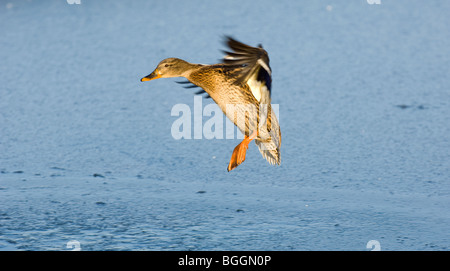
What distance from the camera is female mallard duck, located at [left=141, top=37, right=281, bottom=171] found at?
2.79 metres

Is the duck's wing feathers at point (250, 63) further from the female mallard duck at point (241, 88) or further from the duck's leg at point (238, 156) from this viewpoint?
the duck's leg at point (238, 156)

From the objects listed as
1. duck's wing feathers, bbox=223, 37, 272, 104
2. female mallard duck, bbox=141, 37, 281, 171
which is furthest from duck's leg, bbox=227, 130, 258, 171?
duck's wing feathers, bbox=223, 37, 272, 104

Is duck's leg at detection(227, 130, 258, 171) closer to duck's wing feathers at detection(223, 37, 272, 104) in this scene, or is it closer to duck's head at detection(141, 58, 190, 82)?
duck's wing feathers at detection(223, 37, 272, 104)

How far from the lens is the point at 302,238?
3102mm

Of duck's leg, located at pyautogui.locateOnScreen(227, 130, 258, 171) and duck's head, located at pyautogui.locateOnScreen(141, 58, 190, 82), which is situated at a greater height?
duck's head, located at pyautogui.locateOnScreen(141, 58, 190, 82)

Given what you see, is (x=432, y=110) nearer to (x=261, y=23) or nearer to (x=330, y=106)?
(x=330, y=106)

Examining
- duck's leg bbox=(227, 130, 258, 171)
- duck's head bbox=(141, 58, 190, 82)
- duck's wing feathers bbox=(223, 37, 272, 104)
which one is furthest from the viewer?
duck's head bbox=(141, 58, 190, 82)

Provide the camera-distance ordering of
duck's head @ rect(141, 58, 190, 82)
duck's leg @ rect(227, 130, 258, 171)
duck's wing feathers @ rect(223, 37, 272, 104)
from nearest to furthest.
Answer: duck's wing feathers @ rect(223, 37, 272, 104) → duck's leg @ rect(227, 130, 258, 171) → duck's head @ rect(141, 58, 190, 82)

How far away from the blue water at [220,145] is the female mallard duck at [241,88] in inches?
17.1

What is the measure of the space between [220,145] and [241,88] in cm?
124

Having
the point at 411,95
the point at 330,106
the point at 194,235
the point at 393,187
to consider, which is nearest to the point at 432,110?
the point at 411,95

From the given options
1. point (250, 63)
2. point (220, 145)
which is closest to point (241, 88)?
point (250, 63)

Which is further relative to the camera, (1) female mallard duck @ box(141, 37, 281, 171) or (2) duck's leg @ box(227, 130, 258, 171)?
(2) duck's leg @ box(227, 130, 258, 171)
